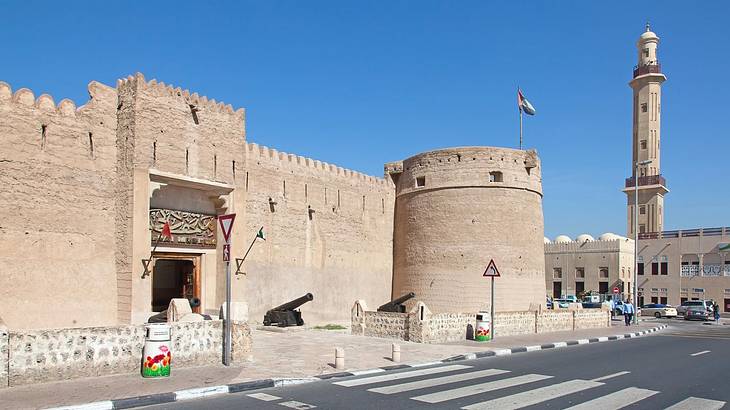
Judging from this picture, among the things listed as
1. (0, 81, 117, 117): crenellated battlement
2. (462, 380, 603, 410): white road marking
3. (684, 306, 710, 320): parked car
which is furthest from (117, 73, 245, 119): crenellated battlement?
(684, 306, 710, 320): parked car

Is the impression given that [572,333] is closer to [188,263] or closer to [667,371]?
[667,371]

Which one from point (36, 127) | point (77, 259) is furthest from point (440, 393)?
point (36, 127)

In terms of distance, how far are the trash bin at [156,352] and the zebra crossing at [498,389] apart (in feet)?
9.09

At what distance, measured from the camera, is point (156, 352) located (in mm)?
9742

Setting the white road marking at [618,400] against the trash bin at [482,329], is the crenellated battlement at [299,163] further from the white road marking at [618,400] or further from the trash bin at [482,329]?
the white road marking at [618,400]

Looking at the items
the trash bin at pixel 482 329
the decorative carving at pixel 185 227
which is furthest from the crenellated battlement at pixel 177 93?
the trash bin at pixel 482 329

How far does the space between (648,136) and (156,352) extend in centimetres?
5215

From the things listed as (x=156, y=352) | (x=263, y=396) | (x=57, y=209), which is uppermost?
(x=57, y=209)

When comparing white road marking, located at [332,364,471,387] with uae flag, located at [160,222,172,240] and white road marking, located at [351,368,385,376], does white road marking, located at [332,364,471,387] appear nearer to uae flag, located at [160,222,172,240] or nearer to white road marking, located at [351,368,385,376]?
white road marking, located at [351,368,385,376]

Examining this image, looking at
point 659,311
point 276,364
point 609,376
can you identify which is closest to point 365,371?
point 276,364

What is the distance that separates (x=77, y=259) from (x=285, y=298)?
870cm

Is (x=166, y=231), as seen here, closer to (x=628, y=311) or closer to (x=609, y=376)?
(x=609, y=376)

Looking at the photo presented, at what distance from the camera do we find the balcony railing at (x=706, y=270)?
48.1 meters

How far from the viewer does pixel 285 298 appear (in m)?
22.6
